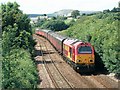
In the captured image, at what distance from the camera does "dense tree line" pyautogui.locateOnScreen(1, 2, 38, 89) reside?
18.6 m

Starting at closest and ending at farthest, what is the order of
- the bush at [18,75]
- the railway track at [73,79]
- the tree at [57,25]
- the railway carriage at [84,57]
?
the bush at [18,75] < the railway track at [73,79] < the railway carriage at [84,57] < the tree at [57,25]

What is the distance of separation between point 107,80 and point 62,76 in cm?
441

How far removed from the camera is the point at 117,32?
103ft

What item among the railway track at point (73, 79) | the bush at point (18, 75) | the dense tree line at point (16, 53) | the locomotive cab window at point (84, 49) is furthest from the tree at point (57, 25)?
the bush at point (18, 75)

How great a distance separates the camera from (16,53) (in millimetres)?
27266

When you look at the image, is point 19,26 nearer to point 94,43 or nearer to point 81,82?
point 94,43

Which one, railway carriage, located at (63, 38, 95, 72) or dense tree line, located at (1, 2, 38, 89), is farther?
railway carriage, located at (63, 38, 95, 72)

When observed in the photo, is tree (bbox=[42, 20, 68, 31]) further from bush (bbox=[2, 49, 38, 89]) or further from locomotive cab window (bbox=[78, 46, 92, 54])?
bush (bbox=[2, 49, 38, 89])

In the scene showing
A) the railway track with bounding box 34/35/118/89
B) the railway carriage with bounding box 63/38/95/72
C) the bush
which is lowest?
the railway track with bounding box 34/35/118/89

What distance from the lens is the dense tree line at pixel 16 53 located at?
1864 cm

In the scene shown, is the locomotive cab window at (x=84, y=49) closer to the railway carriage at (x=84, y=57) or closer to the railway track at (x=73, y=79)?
the railway carriage at (x=84, y=57)

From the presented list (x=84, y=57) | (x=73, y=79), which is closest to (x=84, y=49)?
(x=84, y=57)

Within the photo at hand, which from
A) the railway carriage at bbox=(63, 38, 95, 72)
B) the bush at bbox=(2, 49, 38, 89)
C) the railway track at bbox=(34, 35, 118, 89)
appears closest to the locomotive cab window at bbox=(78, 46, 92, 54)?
the railway carriage at bbox=(63, 38, 95, 72)

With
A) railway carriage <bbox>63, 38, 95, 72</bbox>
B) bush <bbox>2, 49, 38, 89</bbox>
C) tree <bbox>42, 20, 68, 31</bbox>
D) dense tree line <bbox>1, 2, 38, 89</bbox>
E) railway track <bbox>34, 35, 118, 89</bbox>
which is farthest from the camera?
tree <bbox>42, 20, 68, 31</bbox>
